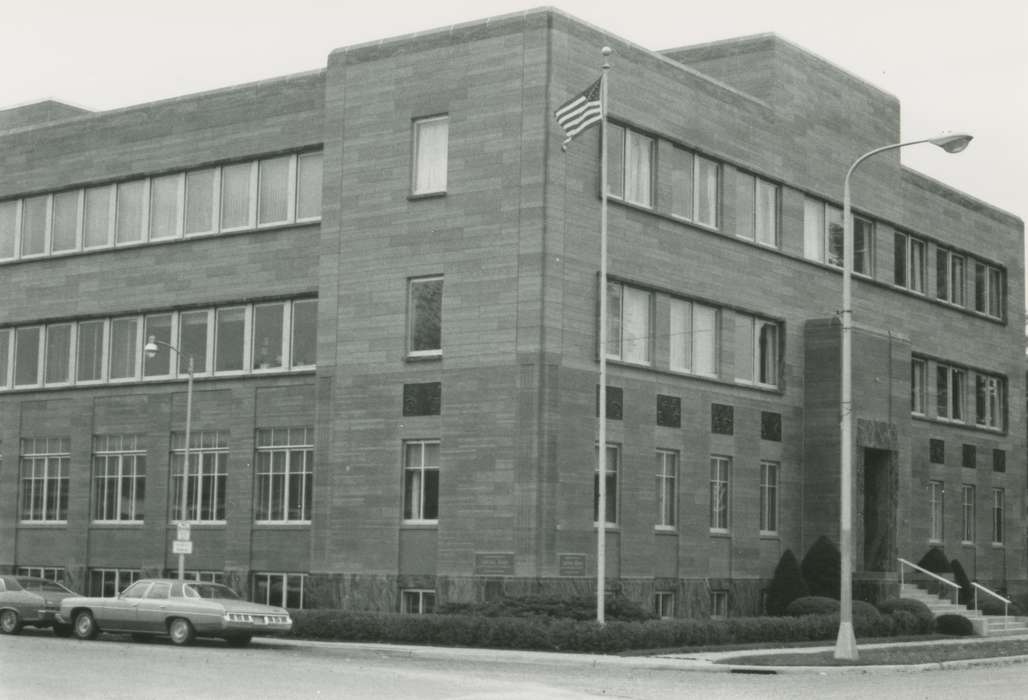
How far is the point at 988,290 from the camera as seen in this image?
58.1m

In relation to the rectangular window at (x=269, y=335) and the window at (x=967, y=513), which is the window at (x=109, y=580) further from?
the window at (x=967, y=513)

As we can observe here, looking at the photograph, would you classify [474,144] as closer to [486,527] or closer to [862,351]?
[486,527]

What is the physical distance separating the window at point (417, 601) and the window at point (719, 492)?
28.1ft

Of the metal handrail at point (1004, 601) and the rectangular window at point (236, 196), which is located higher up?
the rectangular window at point (236, 196)

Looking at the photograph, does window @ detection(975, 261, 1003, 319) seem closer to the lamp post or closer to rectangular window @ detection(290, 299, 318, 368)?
the lamp post

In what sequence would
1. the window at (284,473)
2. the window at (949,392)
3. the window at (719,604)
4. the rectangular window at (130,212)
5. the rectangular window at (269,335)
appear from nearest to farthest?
the window at (284,473)
the window at (719,604)
the rectangular window at (269,335)
the rectangular window at (130,212)
the window at (949,392)

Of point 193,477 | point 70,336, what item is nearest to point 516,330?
point 193,477

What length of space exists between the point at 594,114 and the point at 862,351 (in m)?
15.4

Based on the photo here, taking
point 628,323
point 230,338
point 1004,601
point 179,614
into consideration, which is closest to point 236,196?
point 230,338

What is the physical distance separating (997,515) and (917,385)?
311 inches

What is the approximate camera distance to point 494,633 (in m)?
32.4

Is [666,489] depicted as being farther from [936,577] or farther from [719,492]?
[936,577]

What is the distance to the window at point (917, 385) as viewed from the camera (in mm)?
Result: 52719

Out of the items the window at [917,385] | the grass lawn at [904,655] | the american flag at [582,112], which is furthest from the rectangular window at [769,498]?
the american flag at [582,112]
